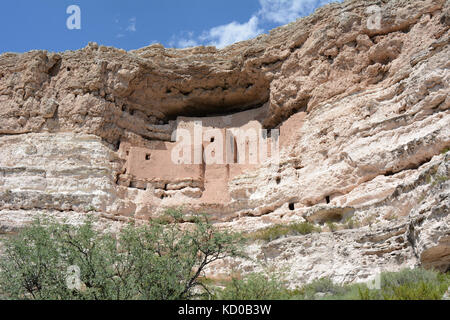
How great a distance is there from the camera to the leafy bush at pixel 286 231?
14086 mm

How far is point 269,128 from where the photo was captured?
20391 millimetres

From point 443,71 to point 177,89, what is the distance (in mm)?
10512

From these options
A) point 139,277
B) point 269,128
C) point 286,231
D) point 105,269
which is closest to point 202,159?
point 269,128

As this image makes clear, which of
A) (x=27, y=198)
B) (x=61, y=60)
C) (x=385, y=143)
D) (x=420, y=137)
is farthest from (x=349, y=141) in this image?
(x=61, y=60)

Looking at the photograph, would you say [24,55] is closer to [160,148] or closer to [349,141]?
[160,148]

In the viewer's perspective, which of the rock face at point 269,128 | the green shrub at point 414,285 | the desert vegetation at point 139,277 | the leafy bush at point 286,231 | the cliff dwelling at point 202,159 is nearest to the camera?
the green shrub at point 414,285

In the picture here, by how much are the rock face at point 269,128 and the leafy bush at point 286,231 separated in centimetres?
38

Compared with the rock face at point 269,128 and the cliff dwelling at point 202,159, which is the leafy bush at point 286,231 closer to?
the rock face at point 269,128

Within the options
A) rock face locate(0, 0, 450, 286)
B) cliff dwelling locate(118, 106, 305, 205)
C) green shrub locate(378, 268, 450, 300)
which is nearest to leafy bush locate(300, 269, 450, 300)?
green shrub locate(378, 268, 450, 300)

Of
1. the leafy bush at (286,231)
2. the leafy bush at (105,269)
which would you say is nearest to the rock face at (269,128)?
the leafy bush at (286,231)

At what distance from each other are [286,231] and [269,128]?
270 inches

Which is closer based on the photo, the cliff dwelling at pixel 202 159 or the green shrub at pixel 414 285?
the green shrub at pixel 414 285

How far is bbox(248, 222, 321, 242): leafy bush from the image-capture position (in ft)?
46.2

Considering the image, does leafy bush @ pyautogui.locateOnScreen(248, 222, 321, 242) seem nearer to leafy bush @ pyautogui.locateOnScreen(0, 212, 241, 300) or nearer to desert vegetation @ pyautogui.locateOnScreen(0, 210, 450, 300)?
desert vegetation @ pyautogui.locateOnScreen(0, 210, 450, 300)
